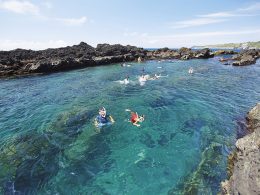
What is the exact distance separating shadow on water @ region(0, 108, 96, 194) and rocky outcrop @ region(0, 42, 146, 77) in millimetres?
40773

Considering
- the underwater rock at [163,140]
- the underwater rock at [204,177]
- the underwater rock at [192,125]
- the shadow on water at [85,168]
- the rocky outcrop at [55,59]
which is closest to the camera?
the underwater rock at [204,177]

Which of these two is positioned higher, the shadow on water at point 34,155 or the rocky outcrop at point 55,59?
the rocky outcrop at point 55,59

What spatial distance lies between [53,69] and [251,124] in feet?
174

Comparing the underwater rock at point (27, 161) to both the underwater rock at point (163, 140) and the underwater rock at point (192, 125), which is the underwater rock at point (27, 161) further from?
the underwater rock at point (192, 125)

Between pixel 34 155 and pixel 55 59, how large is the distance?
180 ft

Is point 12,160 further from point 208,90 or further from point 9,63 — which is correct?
point 9,63

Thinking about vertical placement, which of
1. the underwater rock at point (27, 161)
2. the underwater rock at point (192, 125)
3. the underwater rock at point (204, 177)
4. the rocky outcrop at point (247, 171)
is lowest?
the underwater rock at point (204, 177)

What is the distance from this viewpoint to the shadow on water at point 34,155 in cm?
1407

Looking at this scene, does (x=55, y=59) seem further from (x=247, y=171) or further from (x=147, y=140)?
(x=247, y=171)

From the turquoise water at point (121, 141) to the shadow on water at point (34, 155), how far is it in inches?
2.5

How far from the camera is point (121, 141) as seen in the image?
19.1 meters

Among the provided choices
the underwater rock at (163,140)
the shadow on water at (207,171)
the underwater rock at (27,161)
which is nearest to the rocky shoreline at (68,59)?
the underwater rock at (27,161)

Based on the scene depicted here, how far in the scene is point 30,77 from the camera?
2100 inches

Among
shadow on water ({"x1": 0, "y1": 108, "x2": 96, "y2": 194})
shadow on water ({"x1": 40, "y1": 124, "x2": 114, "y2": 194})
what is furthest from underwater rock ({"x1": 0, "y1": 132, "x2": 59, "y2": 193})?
shadow on water ({"x1": 40, "y1": 124, "x2": 114, "y2": 194})
